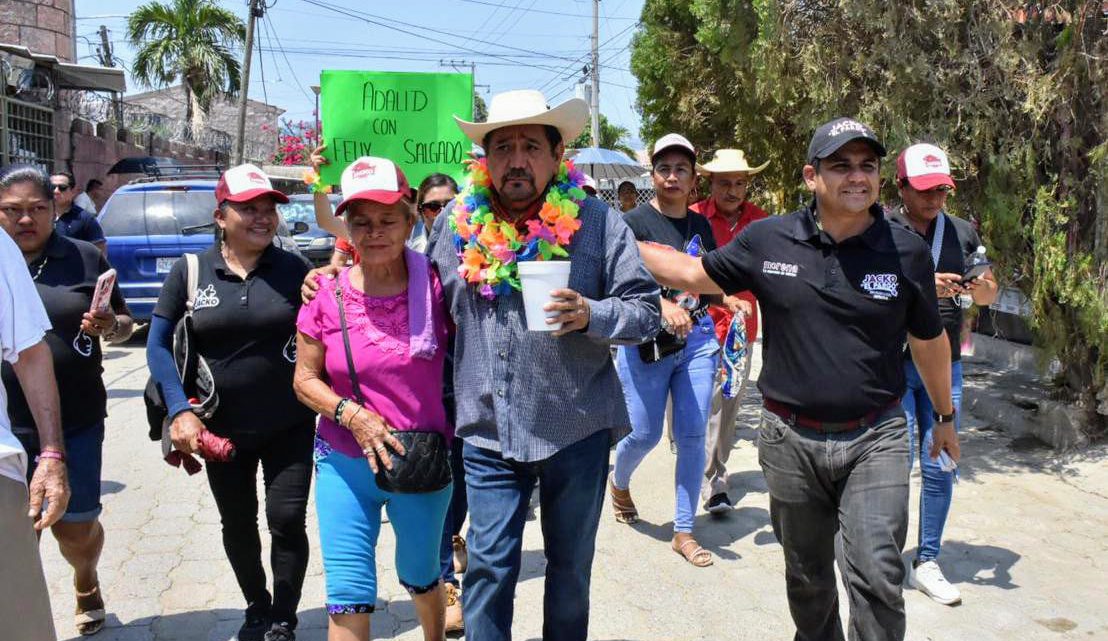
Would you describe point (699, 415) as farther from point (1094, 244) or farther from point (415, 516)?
point (1094, 244)

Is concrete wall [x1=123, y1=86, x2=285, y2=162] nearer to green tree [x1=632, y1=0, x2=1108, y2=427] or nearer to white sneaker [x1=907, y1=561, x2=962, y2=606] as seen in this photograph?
green tree [x1=632, y1=0, x2=1108, y2=427]

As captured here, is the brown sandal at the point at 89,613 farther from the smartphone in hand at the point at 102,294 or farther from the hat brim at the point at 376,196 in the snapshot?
the hat brim at the point at 376,196

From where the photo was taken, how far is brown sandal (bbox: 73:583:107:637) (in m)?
4.22

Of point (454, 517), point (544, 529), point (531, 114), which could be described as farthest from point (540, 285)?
point (454, 517)

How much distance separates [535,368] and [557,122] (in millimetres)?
817

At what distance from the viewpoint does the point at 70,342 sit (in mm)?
4035

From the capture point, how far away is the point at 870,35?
6.88 metres

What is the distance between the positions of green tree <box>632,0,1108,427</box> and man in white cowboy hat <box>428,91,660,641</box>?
4.11 m

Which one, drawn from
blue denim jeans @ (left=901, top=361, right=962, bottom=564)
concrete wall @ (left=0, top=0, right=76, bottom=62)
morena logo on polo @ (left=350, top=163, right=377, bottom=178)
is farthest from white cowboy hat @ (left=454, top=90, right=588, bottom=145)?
concrete wall @ (left=0, top=0, right=76, bottom=62)

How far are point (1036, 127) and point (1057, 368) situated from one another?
91.7 inches

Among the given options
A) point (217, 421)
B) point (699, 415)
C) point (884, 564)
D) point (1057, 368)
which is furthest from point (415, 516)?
point (1057, 368)

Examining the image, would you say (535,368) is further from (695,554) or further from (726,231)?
(726,231)

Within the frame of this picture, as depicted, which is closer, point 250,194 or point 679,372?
point 250,194


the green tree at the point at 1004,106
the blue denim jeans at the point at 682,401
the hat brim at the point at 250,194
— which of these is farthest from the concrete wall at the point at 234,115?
the hat brim at the point at 250,194
